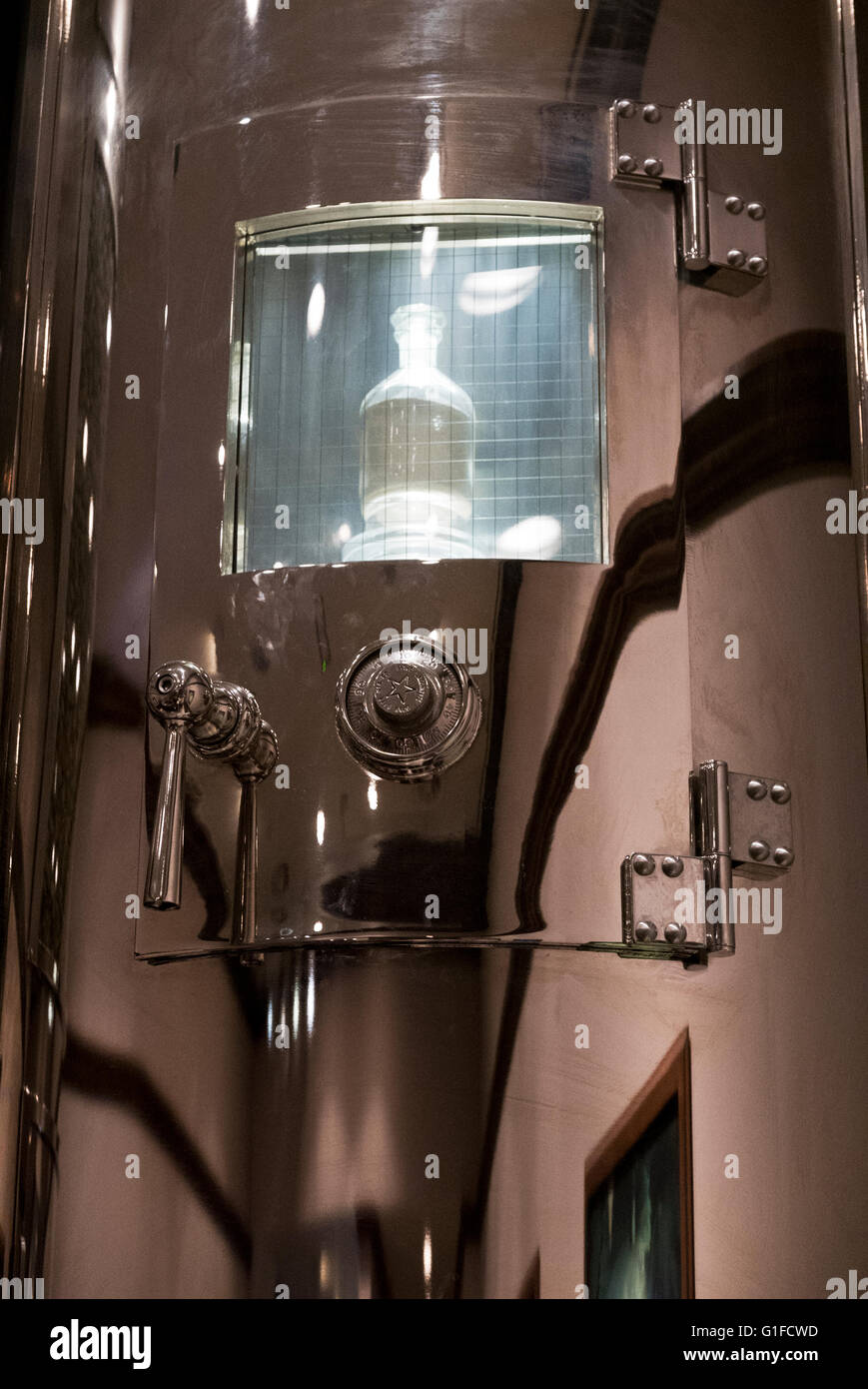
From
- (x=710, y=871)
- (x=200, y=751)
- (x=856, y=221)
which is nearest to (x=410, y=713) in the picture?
(x=200, y=751)

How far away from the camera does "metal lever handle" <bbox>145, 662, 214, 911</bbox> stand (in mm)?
1354

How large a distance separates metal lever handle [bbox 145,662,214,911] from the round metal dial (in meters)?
0.13

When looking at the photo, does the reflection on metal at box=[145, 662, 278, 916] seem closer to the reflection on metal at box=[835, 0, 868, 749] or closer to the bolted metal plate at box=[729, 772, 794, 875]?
the bolted metal plate at box=[729, 772, 794, 875]

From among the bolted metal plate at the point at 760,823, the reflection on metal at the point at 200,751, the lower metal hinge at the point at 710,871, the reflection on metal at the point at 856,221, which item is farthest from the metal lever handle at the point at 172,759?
the reflection on metal at the point at 856,221

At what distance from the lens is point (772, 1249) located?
53.9 inches

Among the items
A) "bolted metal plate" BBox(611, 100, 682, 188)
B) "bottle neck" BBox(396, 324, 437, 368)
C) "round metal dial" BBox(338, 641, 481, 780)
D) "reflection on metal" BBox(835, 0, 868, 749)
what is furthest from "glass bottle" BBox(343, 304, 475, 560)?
"reflection on metal" BBox(835, 0, 868, 749)

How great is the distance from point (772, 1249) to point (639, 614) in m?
0.55

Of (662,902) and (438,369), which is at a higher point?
(438,369)

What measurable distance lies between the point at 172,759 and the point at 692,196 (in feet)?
2.42

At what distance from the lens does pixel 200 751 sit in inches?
56.7

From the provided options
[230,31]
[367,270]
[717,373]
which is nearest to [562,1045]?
[717,373]

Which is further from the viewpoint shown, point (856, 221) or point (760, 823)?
point (856, 221)

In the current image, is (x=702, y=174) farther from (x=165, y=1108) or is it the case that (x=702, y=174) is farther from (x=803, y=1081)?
(x=165, y=1108)

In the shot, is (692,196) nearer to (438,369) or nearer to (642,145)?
(642,145)
